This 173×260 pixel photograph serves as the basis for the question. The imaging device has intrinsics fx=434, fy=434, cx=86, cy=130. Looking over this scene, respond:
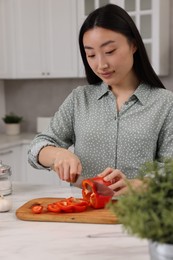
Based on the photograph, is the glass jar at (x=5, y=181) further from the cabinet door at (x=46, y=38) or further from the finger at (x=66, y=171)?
the cabinet door at (x=46, y=38)

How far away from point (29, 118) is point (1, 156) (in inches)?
32.1

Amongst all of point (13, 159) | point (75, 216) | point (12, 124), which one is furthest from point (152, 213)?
point (12, 124)

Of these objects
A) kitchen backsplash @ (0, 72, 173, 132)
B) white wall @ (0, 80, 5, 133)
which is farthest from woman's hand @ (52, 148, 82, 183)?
white wall @ (0, 80, 5, 133)

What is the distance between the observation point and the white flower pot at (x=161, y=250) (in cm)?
76

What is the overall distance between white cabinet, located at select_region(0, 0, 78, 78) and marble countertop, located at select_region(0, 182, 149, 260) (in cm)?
243

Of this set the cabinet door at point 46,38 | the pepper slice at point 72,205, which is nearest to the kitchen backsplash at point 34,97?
the cabinet door at point 46,38

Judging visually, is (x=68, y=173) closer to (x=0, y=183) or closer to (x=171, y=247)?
(x=0, y=183)

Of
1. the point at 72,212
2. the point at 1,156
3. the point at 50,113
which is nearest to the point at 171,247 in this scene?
the point at 72,212

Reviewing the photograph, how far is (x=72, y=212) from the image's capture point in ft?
4.46

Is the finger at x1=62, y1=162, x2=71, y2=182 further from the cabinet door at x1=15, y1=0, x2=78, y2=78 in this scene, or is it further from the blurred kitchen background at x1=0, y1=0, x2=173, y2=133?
the cabinet door at x1=15, y1=0, x2=78, y2=78

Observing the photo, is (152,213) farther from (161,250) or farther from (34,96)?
(34,96)

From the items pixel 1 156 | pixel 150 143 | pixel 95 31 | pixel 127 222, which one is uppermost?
pixel 95 31

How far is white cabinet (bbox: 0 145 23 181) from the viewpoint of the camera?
3.55m

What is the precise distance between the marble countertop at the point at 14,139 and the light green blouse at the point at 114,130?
68.3 inches
